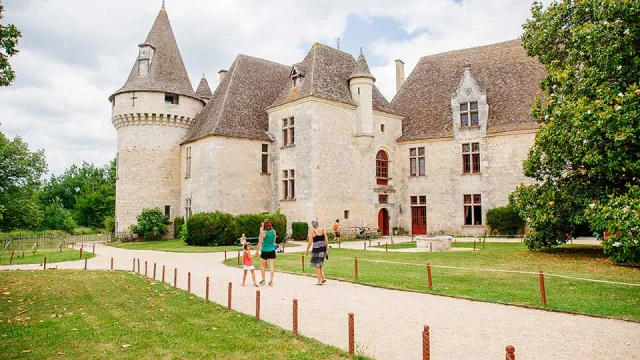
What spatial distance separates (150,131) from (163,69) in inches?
193

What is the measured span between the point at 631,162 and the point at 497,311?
8570mm

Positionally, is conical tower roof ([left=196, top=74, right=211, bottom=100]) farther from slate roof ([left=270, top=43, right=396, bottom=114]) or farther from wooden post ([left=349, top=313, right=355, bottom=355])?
wooden post ([left=349, top=313, right=355, bottom=355])

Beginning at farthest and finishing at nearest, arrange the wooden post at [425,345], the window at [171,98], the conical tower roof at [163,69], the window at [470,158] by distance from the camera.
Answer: the window at [171,98], the conical tower roof at [163,69], the window at [470,158], the wooden post at [425,345]

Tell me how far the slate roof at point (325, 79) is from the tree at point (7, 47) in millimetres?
18885

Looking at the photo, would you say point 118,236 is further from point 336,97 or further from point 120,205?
point 336,97

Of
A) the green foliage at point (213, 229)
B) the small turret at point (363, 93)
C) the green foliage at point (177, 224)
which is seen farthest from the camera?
the green foliage at point (177, 224)

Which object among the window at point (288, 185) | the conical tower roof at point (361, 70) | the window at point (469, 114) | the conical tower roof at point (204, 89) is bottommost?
the window at point (288, 185)

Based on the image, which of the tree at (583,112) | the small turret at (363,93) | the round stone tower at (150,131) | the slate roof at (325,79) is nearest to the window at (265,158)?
the slate roof at (325,79)

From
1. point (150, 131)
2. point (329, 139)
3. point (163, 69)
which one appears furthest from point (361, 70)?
point (150, 131)

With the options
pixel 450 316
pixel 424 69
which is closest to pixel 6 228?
pixel 424 69

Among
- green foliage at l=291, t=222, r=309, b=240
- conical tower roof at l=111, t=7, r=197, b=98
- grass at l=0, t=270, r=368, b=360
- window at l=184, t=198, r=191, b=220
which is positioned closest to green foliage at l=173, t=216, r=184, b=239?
window at l=184, t=198, r=191, b=220

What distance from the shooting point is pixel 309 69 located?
101ft

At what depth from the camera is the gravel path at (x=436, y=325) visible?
6.17 m

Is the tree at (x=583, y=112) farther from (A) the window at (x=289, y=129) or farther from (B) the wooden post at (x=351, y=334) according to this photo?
(A) the window at (x=289, y=129)
